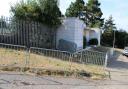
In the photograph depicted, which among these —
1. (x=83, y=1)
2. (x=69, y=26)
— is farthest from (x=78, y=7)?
(x=69, y=26)

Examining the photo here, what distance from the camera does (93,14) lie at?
69.1 metres

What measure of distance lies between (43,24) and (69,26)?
3.37 metres

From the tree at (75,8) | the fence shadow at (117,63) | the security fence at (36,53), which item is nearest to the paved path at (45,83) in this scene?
the security fence at (36,53)

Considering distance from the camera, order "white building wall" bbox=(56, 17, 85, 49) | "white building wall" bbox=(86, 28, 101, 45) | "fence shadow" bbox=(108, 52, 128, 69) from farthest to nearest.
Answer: "white building wall" bbox=(86, 28, 101, 45) < "white building wall" bbox=(56, 17, 85, 49) < "fence shadow" bbox=(108, 52, 128, 69)

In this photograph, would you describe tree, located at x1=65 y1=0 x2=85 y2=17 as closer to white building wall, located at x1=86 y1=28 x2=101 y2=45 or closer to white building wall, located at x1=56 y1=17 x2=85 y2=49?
white building wall, located at x1=86 y1=28 x2=101 y2=45

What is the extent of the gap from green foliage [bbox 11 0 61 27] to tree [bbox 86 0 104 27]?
4099cm

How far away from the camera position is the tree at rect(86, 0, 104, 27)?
68.1 meters

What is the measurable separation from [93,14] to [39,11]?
44.4 meters

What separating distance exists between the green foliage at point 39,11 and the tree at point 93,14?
134 ft

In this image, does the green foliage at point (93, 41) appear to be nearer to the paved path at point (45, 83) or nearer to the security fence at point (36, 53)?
the security fence at point (36, 53)

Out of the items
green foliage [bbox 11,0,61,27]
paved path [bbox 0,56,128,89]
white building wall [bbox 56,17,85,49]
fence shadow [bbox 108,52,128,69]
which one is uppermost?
green foliage [bbox 11,0,61,27]

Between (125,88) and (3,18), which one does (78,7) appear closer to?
(3,18)

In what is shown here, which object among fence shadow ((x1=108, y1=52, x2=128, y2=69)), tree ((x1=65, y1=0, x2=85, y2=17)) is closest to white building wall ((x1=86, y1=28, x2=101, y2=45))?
tree ((x1=65, y1=0, x2=85, y2=17))

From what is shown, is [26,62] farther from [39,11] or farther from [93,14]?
[93,14]
